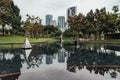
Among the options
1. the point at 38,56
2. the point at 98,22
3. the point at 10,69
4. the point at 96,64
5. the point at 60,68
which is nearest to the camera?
the point at 10,69

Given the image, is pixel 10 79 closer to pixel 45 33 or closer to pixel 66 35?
pixel 66 35

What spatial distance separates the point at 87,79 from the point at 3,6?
4490 cm

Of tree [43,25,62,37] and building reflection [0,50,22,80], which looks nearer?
building reflection [0,50,22,80]

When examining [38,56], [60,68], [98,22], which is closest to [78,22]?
[98,22]

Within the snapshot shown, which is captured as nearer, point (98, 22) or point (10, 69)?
point (10, 69)

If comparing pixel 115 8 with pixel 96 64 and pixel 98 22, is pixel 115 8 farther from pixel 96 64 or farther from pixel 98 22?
pixel 96 64

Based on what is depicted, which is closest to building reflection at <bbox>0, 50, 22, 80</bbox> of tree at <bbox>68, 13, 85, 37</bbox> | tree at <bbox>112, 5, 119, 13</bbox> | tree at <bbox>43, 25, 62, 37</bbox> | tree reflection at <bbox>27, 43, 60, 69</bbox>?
tree reflection at <bbox>27, 43, 60, 69</bbox>

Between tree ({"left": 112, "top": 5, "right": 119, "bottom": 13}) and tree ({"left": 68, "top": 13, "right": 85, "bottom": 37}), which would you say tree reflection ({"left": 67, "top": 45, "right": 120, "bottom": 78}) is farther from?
tree ({"left": 68, "top": 13, "right": 85, "bottom": 37})

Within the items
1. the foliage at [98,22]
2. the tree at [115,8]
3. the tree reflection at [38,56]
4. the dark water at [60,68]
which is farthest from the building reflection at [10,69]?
the tree at [115,8]

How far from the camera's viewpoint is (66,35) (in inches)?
4186

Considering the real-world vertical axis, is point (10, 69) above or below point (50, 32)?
below

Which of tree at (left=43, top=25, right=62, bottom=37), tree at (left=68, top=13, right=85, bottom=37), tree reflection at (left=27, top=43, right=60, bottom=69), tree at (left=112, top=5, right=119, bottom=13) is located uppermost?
tree at (left=112, top=5, right=119, bottom=13)

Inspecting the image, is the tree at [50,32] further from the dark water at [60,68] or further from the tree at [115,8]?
the dark water at [60,68]

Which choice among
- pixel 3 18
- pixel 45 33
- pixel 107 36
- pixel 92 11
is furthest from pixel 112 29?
pixel 45 33
